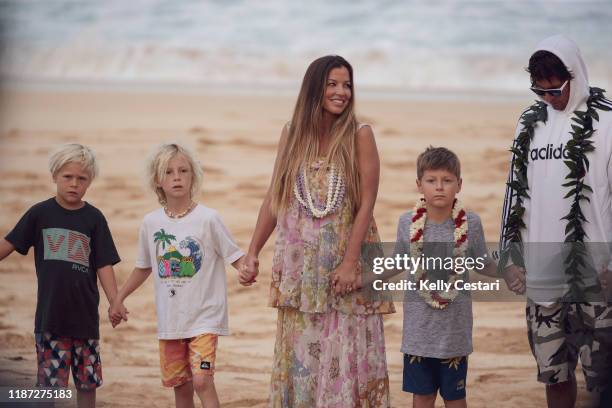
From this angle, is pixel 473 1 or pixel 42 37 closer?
pixel 42 37

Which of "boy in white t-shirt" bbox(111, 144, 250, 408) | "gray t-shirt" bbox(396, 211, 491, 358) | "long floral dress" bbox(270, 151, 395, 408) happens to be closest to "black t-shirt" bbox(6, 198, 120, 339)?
"boy in white t-shirt" bbox(111, 144, 250, 408)

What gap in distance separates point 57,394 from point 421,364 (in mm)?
1709

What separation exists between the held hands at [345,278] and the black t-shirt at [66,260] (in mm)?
1157

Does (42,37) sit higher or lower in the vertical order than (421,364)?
higher

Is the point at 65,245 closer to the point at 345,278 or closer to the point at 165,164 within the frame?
the point at 165,164

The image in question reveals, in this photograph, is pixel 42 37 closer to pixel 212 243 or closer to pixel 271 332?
pixel 271 332

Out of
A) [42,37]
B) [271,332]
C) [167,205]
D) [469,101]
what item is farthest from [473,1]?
[167,205]

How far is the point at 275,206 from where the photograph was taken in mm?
4988

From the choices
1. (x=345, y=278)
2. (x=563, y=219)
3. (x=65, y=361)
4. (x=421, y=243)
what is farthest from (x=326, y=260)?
(x=65, y=361)

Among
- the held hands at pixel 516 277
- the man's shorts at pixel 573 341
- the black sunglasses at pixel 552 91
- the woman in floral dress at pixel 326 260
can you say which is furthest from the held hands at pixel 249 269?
the black sunglasses at pixel 552 91

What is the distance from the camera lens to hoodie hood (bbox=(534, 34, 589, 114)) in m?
4.72

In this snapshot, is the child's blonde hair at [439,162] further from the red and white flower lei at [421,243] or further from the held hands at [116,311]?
the held hands at [116,311]

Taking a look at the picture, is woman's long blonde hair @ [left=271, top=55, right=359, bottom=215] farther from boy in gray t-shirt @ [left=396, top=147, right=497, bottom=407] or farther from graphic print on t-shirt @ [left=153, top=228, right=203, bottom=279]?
graphic print on t-shirt @ [left=153, top=228, right=203, bottom=279]

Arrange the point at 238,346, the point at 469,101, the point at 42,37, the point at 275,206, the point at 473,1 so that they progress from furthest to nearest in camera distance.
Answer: the point at 473,1 → the point at 42,37 → the point at 469,101 → the point at 238,346 → the point at 275,206
